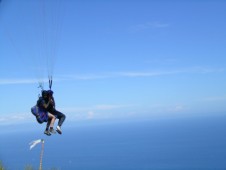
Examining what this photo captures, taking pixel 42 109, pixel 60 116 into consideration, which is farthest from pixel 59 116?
pixel 42 109

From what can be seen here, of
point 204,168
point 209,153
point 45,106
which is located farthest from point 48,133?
point 209,153

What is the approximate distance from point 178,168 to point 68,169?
31.8m

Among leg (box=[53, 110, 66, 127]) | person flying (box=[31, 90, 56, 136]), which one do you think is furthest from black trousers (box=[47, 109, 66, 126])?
person flying (box=[31, 90, 56, 136])

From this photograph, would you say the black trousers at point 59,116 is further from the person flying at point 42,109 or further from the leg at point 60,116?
the person flying at point 42,109

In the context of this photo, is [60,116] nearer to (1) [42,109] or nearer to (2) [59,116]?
(2) [59,116]

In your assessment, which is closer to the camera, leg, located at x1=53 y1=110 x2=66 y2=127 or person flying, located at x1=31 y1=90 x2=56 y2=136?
person flying, located at x1=31 y1=90 x2=56 y2=136

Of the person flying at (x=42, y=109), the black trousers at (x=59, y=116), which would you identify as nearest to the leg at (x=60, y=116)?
the black trousers at (x=59, y=116)

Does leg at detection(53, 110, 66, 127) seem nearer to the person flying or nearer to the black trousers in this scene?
the black trousers

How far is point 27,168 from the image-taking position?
24.3 ft

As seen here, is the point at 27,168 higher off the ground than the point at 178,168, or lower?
lower

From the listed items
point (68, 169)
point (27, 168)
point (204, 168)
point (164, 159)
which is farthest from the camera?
point (164, 159)

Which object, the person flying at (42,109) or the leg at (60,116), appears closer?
the person flying at (42,109)

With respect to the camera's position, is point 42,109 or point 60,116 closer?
point 42,109

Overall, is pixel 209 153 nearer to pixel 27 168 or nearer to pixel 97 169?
pixel 97 169
